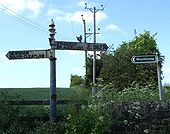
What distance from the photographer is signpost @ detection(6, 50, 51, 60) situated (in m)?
11.6

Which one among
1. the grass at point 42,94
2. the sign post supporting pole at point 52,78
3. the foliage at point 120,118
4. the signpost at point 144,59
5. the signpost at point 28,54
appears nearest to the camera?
the foliage at point 120,118

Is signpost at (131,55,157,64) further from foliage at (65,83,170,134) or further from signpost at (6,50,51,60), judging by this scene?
signpost at (6,50,51,60)

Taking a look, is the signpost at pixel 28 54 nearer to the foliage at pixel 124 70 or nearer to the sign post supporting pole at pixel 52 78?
the sign post supporting pole at pixel 52 78

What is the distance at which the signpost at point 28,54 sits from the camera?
11.6 m

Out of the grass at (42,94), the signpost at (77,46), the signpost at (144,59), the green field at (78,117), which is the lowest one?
the green field at (78,117)

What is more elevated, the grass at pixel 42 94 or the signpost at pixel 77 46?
the signpost at pixel 77 46

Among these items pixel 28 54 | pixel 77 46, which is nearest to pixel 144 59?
pixel 77 46

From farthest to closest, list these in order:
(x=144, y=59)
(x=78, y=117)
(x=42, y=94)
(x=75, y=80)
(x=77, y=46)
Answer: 1. (x=75, y=80)
2. (x=42, y=94)
3. (x=77, y=46)
4. (x=144, y=59)
5. (x=78, y=117)

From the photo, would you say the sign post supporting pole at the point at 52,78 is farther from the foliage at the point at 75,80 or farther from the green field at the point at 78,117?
the foliage at the point at 75,80

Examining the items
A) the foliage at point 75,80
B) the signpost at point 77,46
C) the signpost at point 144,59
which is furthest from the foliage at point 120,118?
the foliage at point 75,80

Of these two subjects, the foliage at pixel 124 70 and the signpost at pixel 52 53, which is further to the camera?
the foliage at pixel 124 70

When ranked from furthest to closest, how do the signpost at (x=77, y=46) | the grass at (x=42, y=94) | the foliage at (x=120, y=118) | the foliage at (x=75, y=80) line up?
the foliage at (x=75, y=80) < the grass at (x=42, y=94) < the signpost at (x=77, y=46) < the foliage at (x=120, y=118)

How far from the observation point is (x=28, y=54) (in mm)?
11742

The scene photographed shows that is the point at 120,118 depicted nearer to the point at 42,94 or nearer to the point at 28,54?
the point at 28,54
